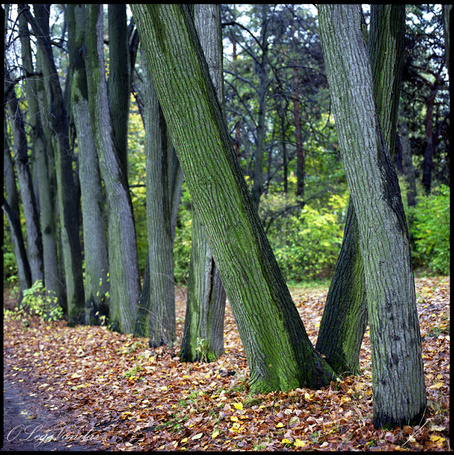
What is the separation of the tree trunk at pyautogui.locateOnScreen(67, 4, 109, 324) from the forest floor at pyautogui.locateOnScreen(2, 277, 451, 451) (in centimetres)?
243

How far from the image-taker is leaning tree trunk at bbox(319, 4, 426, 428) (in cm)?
345

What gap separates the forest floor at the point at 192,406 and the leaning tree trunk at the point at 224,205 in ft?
1.04

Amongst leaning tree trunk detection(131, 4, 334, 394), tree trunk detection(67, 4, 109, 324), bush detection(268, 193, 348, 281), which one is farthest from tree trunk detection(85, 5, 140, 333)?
bush detection(268, 193, 348, 281)

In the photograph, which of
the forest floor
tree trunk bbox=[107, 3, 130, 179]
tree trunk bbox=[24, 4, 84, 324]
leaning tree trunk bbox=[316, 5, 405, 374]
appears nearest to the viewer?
the forest floor

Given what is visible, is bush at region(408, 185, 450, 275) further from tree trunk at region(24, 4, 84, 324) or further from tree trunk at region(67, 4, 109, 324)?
tree trunk at region(24, 4, 84, 324)

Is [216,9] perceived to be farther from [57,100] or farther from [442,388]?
[57,100]

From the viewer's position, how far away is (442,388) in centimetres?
402

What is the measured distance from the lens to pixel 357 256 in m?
4.57

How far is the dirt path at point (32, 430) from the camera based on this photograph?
4.38 meters

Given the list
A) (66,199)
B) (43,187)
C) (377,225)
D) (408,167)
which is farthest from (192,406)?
(408,167)

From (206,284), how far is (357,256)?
90.8 inches

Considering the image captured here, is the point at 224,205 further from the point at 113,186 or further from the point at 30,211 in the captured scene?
the point at 30,211

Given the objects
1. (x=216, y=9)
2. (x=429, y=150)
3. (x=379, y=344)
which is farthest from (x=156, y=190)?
(x=429, y=150)

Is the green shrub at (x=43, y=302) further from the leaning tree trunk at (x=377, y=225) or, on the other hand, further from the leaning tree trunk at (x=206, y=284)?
the leaning tree trunk at (x=377, y=225)
